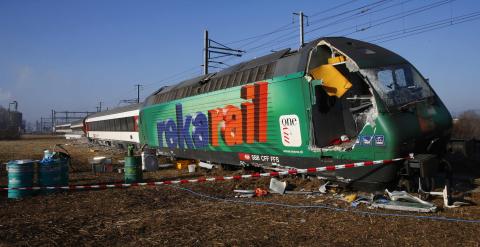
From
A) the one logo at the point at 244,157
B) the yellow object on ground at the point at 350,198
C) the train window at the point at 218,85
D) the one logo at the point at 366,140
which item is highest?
the train window at the point at 218,85

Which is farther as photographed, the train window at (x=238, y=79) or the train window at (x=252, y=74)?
the train window at (x=238, y=79)

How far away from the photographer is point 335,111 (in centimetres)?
951

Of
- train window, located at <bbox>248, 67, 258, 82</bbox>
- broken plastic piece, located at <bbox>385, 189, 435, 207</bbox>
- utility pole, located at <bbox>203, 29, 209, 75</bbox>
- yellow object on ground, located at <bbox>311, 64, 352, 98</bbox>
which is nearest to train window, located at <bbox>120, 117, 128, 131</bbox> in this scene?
utility pole, located at <bbox>203, 29, 209, 75</bbox>

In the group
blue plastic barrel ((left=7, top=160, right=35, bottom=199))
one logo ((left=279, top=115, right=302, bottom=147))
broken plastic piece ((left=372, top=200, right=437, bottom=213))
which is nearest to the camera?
broken plastic piece ((left=372, top=200, right=437, bottom=213))

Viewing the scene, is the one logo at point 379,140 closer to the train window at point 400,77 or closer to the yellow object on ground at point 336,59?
the train window at point 400,77

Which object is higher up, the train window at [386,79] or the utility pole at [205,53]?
the utility pole at [205,53]

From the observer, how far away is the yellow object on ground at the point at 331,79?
355 inches

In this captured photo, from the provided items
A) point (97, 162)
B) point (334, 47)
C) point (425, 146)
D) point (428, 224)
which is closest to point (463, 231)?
point (428, 224)

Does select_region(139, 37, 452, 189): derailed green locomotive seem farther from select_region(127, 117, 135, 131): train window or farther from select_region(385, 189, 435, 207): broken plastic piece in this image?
select_region(127, 117, 135, 131): train window

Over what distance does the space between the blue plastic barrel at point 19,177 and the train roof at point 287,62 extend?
6.22 meters

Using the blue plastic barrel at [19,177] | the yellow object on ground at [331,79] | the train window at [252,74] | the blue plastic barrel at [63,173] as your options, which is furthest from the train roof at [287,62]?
the blue plastic barrel at [19,177]

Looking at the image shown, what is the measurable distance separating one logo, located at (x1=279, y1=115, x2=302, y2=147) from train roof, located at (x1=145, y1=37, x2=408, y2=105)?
116 cm

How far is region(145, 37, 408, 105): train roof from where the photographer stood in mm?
9039

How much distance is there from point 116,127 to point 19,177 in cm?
2072
